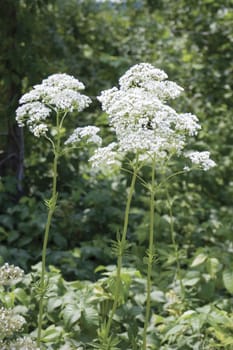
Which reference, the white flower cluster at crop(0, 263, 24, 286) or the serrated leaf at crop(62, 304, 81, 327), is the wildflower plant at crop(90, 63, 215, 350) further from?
the serrated leaf at crop(62, 304, 81, 327)

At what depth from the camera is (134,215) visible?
4605 millimetres

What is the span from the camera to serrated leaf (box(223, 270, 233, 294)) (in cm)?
308

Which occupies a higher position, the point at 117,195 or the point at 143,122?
the point at 143,122

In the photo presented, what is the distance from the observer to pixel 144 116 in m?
2.24

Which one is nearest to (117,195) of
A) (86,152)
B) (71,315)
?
(86,152)

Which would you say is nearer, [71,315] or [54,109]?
[54,109]

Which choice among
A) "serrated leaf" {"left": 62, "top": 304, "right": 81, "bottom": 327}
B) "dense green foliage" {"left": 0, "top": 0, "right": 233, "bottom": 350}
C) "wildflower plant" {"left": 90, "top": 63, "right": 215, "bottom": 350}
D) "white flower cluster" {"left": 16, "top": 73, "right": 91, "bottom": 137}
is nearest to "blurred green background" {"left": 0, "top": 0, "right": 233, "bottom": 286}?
"dense green foliage" {"left": 0, "top": 0, "right": 233, "bottom": 350}

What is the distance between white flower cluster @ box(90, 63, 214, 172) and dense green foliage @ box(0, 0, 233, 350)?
26.9 inches

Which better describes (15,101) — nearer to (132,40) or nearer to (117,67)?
(117,67)

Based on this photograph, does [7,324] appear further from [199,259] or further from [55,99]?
[199,259]

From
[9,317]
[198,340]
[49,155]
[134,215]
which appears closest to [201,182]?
[134,215]

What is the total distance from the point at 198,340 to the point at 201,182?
208 centimetres

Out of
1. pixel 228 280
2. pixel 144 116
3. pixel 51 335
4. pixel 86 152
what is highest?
pixel 144 116

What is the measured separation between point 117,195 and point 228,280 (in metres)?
1.77
